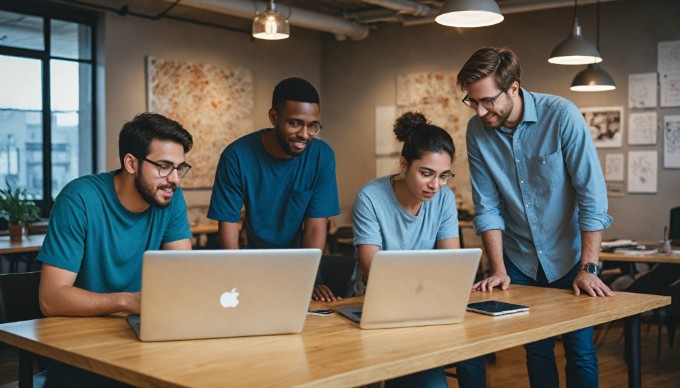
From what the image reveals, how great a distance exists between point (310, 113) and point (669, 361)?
384 centimetres

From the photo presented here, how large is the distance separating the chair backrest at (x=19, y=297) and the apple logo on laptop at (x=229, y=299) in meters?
1.03

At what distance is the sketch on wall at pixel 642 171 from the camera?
7875 millimetres

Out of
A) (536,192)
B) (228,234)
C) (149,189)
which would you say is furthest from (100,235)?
(536,192)

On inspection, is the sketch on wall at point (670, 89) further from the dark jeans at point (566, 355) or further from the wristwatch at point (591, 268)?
the wristwatch at point (591, 268)

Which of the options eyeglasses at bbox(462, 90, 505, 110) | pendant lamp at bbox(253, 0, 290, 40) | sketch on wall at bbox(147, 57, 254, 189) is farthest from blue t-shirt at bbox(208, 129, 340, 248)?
sketch on wall at bbox(147, 57, 254, 189)

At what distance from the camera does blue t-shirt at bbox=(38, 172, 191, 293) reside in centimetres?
257

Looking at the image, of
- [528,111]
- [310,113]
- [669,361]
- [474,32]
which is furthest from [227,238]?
[474,32]

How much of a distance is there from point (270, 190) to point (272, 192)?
0.04ft

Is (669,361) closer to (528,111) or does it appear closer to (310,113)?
(528,111)

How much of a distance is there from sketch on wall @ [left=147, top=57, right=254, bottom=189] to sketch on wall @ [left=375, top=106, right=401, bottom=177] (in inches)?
60.5

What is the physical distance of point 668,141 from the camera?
7.80 meters

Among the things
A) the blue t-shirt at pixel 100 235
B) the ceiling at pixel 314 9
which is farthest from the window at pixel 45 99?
the blue t-shirt at pixel 100 235

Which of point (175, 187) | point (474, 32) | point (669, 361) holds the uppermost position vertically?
point (474, 32)

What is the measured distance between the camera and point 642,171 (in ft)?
26.0
